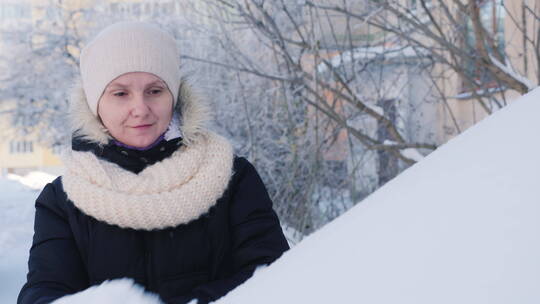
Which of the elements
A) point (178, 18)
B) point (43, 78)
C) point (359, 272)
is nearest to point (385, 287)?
point (359, 272)

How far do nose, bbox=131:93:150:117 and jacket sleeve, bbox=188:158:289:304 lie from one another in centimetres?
36

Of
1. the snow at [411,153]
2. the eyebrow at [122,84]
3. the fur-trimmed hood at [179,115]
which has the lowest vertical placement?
the snow at [411,153]

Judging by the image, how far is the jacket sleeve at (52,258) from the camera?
165cm

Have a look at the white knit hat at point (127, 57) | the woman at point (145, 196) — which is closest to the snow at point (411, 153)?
the woman at point (145, 196)

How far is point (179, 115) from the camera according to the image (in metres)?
1.97

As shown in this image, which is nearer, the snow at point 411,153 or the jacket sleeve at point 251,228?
the jacket sleeve at point 251,228

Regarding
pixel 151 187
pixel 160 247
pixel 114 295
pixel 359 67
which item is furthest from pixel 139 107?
pixel 359 67

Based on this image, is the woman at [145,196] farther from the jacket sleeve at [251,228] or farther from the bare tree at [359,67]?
the bare tree at [359,67]

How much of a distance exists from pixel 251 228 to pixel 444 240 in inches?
53.6

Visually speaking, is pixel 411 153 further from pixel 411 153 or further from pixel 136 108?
pixel 136 108

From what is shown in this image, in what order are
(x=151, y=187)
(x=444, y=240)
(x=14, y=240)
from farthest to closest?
(x=14, y=240)
(x=151, y=187)
(x=444, y=240)

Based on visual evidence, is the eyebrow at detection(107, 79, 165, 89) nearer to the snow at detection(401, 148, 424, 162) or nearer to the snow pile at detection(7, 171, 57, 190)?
the snow at detection(401, 148, 424, 162)

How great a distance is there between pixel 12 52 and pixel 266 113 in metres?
11.8

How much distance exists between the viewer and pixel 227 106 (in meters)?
8.38
